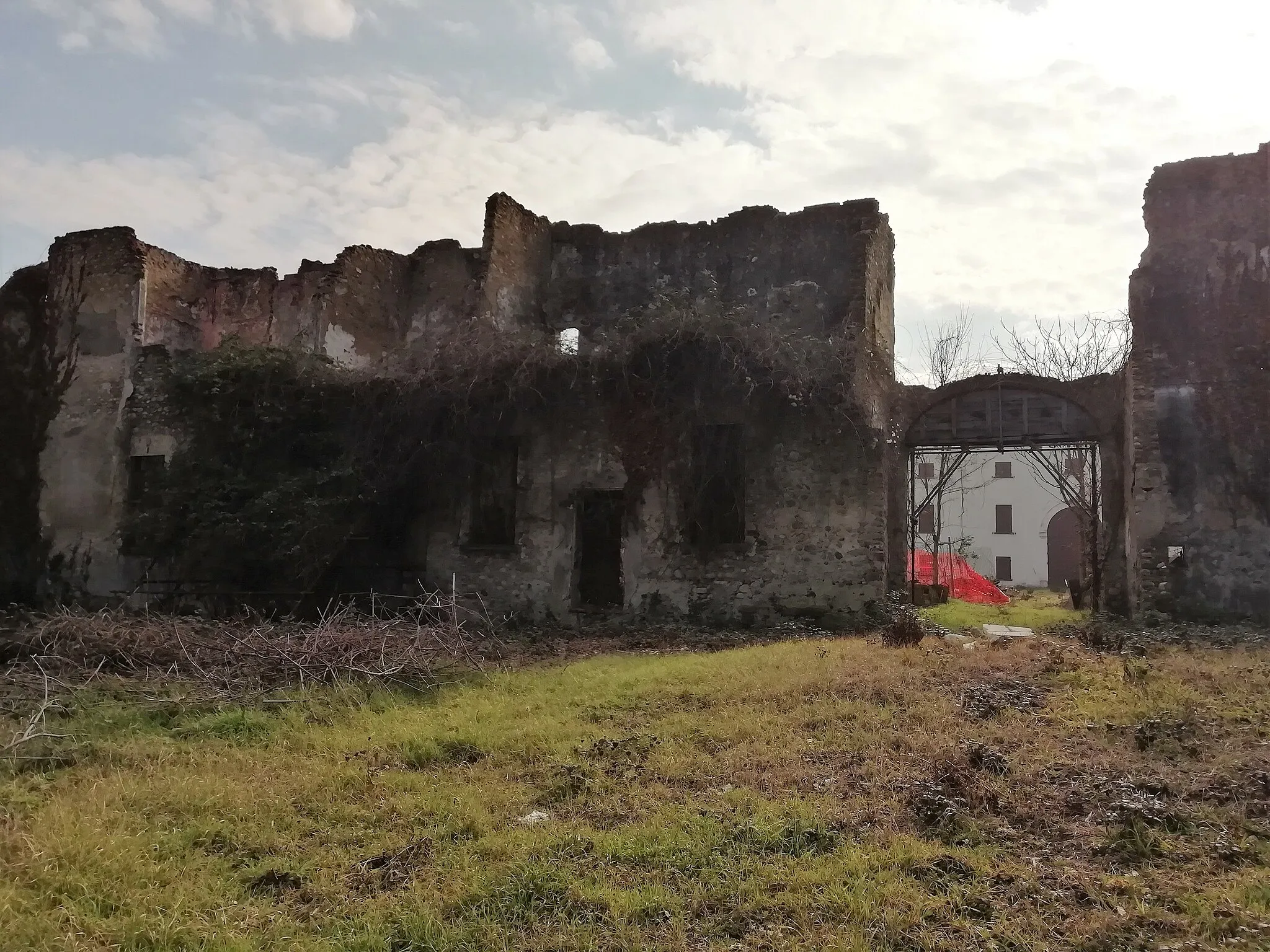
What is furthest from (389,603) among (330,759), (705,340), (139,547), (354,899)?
(354,899)

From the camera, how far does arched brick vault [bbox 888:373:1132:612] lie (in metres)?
14.4

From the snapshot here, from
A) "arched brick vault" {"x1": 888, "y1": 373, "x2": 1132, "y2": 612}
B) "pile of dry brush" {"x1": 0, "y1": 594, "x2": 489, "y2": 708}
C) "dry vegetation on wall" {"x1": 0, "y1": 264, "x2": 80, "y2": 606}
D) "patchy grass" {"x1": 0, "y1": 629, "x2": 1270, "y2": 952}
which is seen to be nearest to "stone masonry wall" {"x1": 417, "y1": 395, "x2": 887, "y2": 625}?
"arched brick vault" {"x1": 888, "y1": 373, "x2": 1132, "y2": 612}

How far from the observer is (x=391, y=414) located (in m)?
14.1

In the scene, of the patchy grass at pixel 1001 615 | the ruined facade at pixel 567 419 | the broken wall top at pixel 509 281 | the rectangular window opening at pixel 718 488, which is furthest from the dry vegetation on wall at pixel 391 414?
the patchy grass at pixel 1001 615

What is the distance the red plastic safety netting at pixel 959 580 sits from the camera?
22266 mm

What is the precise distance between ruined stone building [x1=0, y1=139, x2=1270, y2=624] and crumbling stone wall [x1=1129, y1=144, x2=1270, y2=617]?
3 cm

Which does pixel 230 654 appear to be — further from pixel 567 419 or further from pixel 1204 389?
pixel 1204 389

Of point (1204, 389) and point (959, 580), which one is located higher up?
point (1204, 389)

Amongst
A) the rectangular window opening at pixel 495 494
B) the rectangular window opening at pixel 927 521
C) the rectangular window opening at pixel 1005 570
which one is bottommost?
the rectangular window opening at pixel 1005 570

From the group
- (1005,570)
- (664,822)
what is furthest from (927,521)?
(664,822)

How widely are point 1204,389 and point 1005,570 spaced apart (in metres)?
23.3

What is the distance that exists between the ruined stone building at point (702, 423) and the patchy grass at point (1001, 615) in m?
0.96

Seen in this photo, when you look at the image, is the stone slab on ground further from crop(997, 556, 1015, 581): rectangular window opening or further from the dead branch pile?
crop(997, 556, 1015, 581): rectangular window opening

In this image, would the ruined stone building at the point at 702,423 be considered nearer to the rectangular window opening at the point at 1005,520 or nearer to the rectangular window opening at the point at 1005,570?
the rectangular window opening at the point at 1005,520
